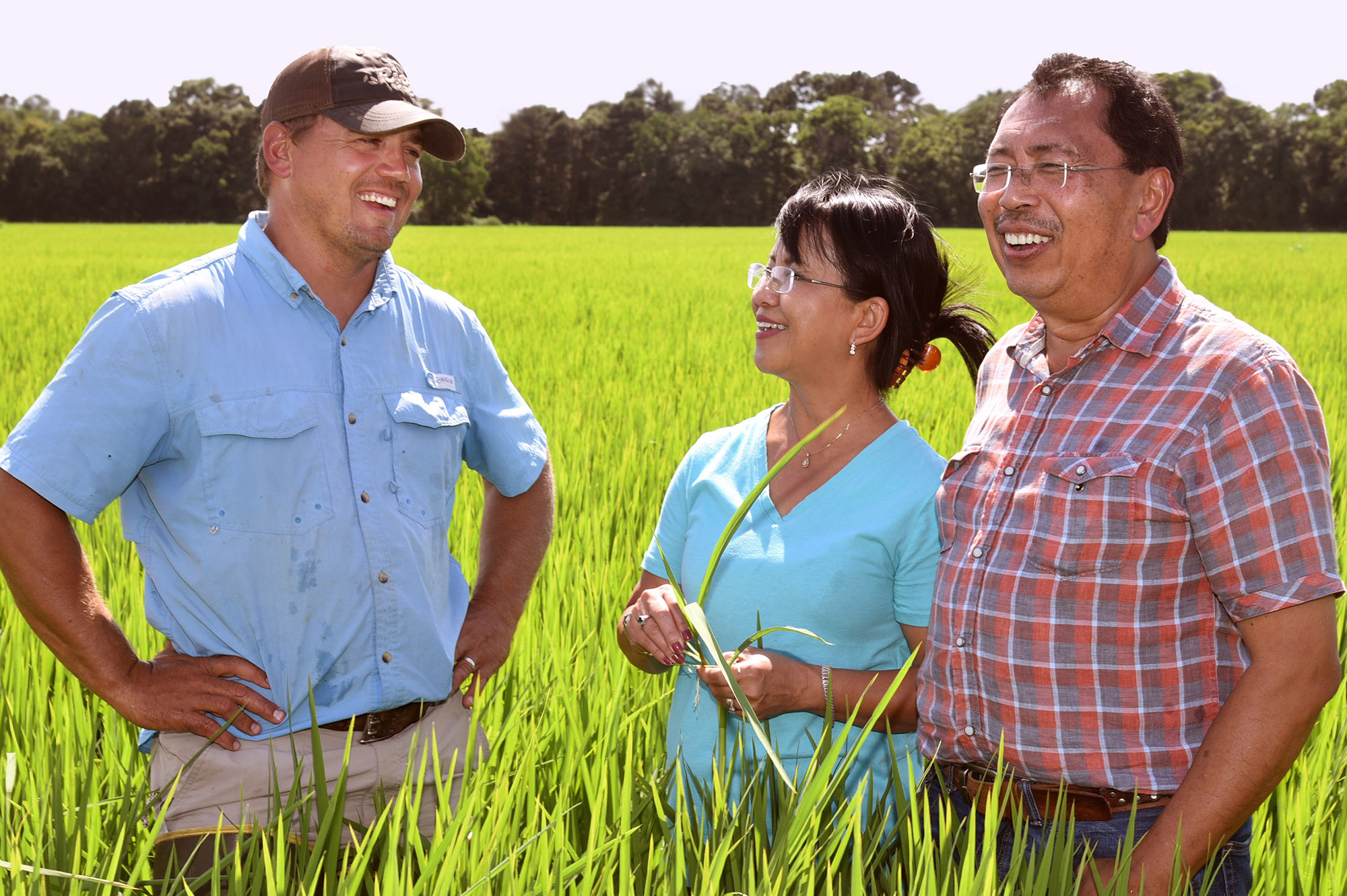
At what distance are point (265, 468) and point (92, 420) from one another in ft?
0.75

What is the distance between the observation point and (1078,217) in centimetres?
140

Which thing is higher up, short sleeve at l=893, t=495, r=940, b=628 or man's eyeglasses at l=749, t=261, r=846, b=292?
man's eyeglasses at l=749, t=261, r=846, b=292

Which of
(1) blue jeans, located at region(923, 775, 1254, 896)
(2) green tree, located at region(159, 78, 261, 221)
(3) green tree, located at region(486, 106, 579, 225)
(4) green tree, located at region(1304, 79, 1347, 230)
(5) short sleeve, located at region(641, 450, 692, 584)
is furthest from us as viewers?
(3) green tree, located at region(486, 106, 579, 225)

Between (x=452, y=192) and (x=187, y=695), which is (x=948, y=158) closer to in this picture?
(x=452, y=192)

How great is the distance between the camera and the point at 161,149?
161ft

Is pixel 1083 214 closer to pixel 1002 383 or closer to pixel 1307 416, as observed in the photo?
pixel 1002 383

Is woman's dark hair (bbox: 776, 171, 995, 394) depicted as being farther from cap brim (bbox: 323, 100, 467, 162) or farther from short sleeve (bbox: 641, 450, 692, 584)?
cap brim (bbox: 323, 100, 467, 162)

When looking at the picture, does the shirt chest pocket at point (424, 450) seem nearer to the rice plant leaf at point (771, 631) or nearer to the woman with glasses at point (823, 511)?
the woman with glasses at point (823, 511)

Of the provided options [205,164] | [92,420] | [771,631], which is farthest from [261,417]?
[205,164]

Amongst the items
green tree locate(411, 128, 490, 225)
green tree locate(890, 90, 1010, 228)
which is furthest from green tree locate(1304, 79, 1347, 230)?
green tree locate(411, 128, 490, 225)

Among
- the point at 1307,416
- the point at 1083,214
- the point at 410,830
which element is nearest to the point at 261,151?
the point at 410,830

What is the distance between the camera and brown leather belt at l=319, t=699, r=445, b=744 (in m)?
1.59

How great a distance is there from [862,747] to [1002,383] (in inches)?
22.5

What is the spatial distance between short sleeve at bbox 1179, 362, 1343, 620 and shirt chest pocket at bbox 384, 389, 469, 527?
1.08 meters
